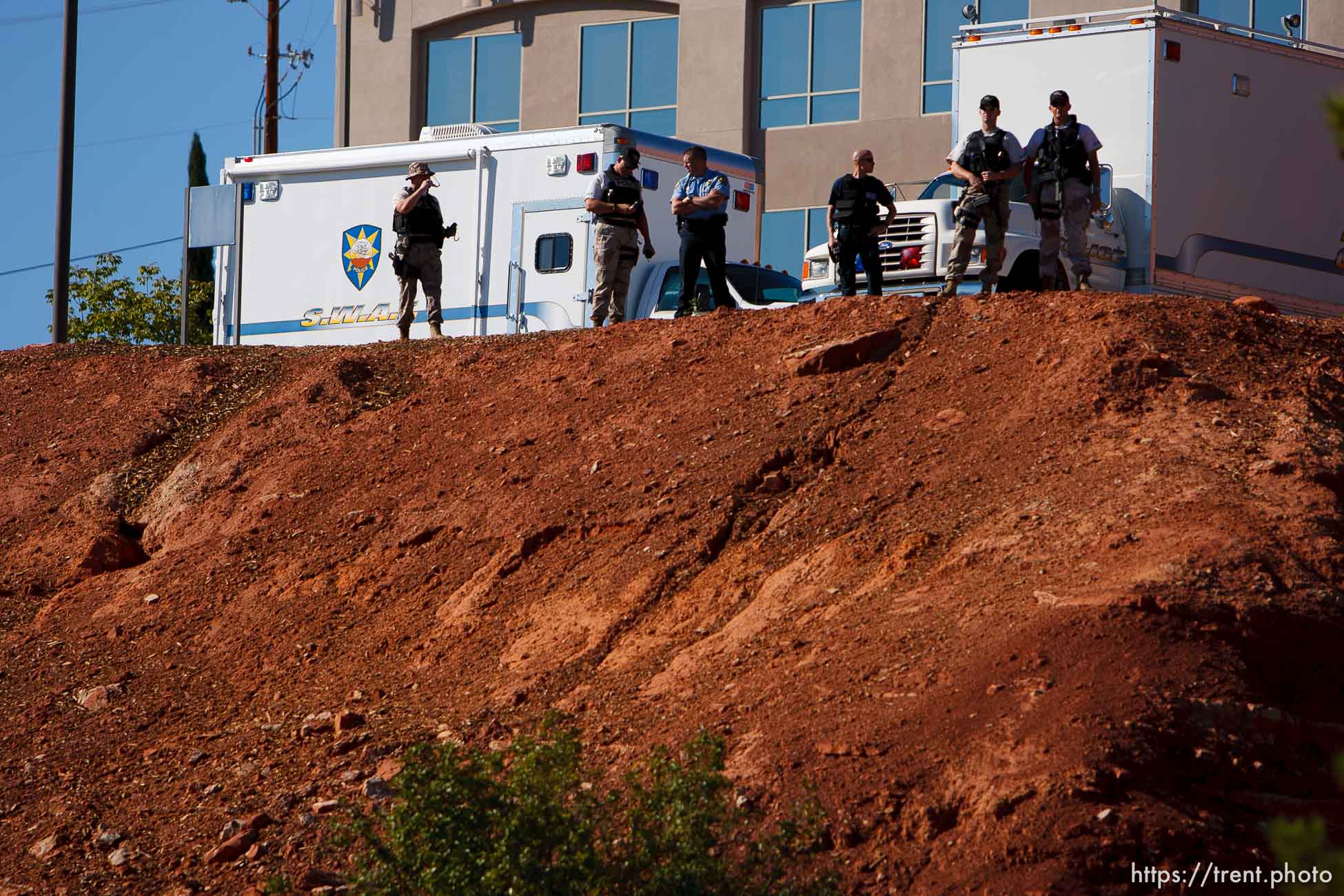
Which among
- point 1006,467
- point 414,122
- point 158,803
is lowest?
point 158,803

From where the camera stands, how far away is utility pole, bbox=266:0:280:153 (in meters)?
33.1

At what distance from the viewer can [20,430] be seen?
534 inches

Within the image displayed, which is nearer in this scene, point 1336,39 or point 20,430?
point 20,430

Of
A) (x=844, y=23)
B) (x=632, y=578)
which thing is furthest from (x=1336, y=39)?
(x=632, y=578)

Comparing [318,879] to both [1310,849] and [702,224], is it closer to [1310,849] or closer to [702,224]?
[1310,849]

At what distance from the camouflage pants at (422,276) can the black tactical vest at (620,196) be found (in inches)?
68.8

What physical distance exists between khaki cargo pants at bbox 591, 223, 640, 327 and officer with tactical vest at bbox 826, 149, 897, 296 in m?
1.84

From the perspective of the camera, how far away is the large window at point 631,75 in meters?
31.6

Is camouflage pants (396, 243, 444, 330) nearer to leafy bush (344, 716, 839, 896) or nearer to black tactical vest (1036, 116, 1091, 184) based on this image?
black tactical vest (1036, 116, 1091, 184)

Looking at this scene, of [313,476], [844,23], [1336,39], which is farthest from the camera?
[844,23]

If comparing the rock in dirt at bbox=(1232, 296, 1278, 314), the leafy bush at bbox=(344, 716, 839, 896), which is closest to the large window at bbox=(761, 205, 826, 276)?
the rock in dirt at bbox=(1232, 296, 1278, 314)

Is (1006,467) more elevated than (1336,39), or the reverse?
(1336,39)

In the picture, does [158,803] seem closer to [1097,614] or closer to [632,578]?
[632,578]

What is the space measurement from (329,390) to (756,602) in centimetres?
529
